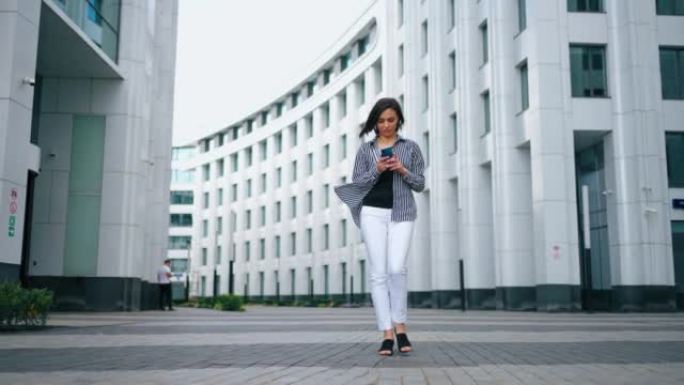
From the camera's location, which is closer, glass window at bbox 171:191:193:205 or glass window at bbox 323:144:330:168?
glass window at bbox 323:144:330:168

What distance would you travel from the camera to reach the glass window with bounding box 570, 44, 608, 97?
25.9 metres

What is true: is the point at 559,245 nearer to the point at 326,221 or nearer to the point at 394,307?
the point at 394,307

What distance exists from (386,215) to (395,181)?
1.03 ft

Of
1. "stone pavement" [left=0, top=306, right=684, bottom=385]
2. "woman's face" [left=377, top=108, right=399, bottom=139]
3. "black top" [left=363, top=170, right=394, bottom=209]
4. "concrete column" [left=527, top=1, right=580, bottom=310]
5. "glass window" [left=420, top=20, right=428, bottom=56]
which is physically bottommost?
"stone pavement" [left=0, top=306, right=684, bottom=385]

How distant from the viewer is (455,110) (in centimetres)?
3453

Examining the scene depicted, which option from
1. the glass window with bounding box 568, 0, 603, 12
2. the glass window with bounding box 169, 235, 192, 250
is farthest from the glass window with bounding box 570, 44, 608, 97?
the glass window with bounding box 169, 235, 192, 250

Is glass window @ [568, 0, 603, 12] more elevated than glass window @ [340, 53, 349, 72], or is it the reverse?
glass window @ [340, 53, 349, 72]

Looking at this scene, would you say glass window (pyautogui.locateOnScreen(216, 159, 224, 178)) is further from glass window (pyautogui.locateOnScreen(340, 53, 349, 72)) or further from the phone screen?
the phone screen

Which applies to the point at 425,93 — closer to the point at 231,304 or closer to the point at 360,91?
the point at 360,91

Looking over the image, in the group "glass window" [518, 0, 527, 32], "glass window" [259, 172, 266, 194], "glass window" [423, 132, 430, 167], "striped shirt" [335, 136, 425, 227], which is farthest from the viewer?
"glass window" [259, 172, 266, 194]

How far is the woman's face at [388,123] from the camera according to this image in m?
6.62

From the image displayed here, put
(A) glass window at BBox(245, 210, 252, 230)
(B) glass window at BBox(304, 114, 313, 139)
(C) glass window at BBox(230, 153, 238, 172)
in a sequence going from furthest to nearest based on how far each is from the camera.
Result: (C) glass window at BBox(230, 153, 238, 172) < (A) glass window at BBox(245, 210, 252, 230) < (B) glass window at BBox(304, 114, 313, 139)

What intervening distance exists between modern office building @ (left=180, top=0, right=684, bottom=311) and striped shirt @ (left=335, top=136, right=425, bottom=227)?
17381mm

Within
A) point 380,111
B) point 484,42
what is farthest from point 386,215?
point 484,42
